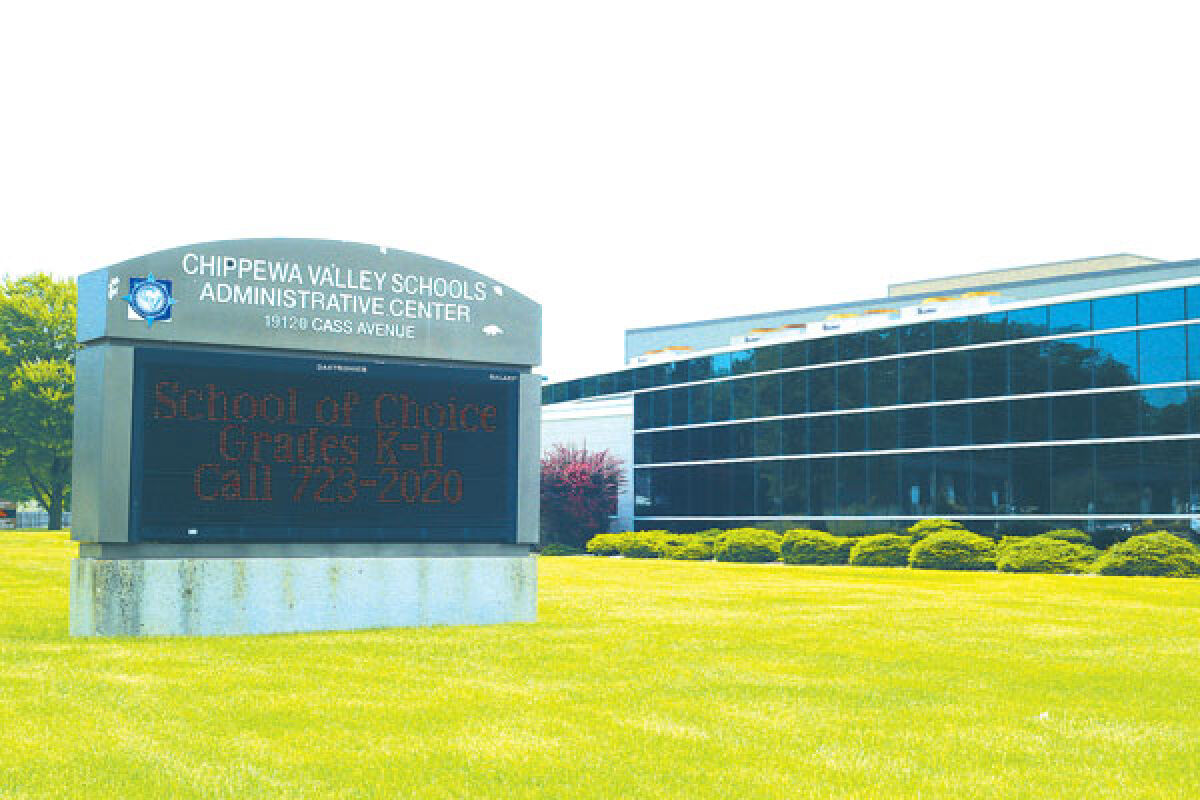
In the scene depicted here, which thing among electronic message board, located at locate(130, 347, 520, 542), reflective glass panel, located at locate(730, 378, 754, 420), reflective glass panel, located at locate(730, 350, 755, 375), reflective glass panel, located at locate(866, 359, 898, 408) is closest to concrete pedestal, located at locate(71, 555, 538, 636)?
electronic message board, located at locate(130, 347, 520, 542)

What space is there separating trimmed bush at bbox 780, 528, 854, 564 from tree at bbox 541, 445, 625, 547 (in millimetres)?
14782

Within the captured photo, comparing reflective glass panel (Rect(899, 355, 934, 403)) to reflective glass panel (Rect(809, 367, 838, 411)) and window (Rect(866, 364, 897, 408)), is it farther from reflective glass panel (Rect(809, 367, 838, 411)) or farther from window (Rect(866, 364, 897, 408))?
reflective glass panel (Rect(809, 367, 838, 411))

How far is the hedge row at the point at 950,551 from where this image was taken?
121 ft

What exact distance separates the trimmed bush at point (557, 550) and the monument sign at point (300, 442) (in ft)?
130

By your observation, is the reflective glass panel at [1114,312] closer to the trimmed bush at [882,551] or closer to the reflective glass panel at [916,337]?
the reflective glass panel at [916,337]

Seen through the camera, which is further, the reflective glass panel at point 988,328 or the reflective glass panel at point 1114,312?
the reflective glass panel at point 988,328

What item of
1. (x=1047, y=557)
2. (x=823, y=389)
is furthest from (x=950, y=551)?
(x=823, y=389)

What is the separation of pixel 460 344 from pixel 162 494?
14.4 feet

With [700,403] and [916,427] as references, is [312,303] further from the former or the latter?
[700,403]

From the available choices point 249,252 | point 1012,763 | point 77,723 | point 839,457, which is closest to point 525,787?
point 1012,763

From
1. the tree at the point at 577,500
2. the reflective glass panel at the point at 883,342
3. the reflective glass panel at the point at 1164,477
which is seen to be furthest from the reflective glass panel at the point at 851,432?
the tree at the point at 577,500

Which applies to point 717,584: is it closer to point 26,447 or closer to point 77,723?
point 77,723

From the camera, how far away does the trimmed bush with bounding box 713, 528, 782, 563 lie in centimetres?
4769

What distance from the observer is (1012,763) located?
8.32m
